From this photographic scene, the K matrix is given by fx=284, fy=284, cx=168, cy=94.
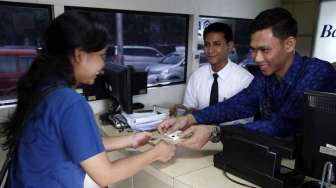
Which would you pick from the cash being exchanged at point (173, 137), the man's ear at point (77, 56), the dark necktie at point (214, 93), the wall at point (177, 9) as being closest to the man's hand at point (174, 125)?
the cash being exchanged at point (173, 137)

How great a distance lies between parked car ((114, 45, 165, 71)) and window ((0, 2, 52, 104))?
0.72 m

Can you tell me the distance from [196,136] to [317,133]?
61 cm

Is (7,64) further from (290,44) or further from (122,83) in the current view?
(290,44)

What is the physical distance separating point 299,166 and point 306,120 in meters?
0.19

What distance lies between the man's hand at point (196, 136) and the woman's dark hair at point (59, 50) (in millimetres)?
704

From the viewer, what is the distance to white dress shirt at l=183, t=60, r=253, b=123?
7.22 ft

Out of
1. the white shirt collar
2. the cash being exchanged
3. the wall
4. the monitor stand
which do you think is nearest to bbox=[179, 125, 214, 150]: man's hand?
the cash being exchanged

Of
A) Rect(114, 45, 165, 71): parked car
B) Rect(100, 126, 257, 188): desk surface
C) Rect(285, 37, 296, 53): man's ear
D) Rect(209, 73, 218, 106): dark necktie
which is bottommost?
Rect(100, 126, 257, 188): desk surface

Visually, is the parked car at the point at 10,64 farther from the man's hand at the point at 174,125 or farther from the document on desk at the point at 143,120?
the man's hand at the point at 174,125

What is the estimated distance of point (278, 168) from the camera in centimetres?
108

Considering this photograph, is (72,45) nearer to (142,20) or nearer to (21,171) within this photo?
(21,171)

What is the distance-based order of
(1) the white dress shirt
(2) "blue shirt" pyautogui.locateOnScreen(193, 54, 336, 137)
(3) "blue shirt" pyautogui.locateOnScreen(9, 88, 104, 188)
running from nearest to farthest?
(3) "blue shirt" pyautogui.locateOnScreen(9, 88, 104, 188)
(2) "blue shirt" pyautogui.locateOnScreen(193, 54, 336, 137)
(1) the white dress shirt

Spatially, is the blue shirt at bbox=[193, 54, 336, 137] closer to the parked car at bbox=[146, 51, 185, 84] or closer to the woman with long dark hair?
the woman with long dark hair

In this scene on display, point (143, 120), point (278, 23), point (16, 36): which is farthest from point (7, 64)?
point (278, 23)
